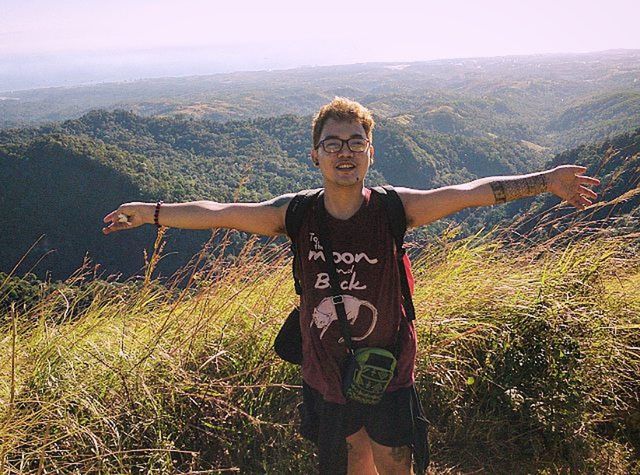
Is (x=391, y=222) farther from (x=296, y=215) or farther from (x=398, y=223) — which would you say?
(x=296, y=215)

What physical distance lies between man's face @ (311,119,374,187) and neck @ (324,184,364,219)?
3 centimetres

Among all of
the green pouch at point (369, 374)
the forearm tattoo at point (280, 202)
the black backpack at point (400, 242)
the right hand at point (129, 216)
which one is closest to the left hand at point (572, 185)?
the black backpack at point (400, 242)

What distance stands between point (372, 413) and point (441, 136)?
394 feet

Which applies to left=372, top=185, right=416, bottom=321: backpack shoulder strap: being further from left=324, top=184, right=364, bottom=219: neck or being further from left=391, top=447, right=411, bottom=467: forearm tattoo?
left=391, top=447, right=411, bottom=467: forearm tattoo

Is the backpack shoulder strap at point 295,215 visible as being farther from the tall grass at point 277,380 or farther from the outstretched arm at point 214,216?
the tall grass at point 277,380

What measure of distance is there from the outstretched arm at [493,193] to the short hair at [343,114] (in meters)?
0.29

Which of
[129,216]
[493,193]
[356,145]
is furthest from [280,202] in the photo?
[493,193]

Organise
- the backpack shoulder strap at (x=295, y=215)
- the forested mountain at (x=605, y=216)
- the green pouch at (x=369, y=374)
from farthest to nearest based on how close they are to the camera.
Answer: the forested mountain at (x=605, y=216) → the backpack shoulder strap at (x=295, y=215) → the green pouch at (x=369, y=374)

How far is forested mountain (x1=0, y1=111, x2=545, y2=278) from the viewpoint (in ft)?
138

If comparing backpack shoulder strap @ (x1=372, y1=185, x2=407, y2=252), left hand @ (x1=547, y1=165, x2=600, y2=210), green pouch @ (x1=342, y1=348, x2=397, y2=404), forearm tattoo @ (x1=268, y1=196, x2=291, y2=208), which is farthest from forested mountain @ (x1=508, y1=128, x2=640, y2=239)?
forearm tattoo @ (x1=268, y1=196, x2=291, y2=208)

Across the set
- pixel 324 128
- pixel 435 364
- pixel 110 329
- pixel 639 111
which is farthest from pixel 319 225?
pixel 639 111

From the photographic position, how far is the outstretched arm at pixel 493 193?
168 centimetres

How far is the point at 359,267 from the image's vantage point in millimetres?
1646

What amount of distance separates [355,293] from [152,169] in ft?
187
